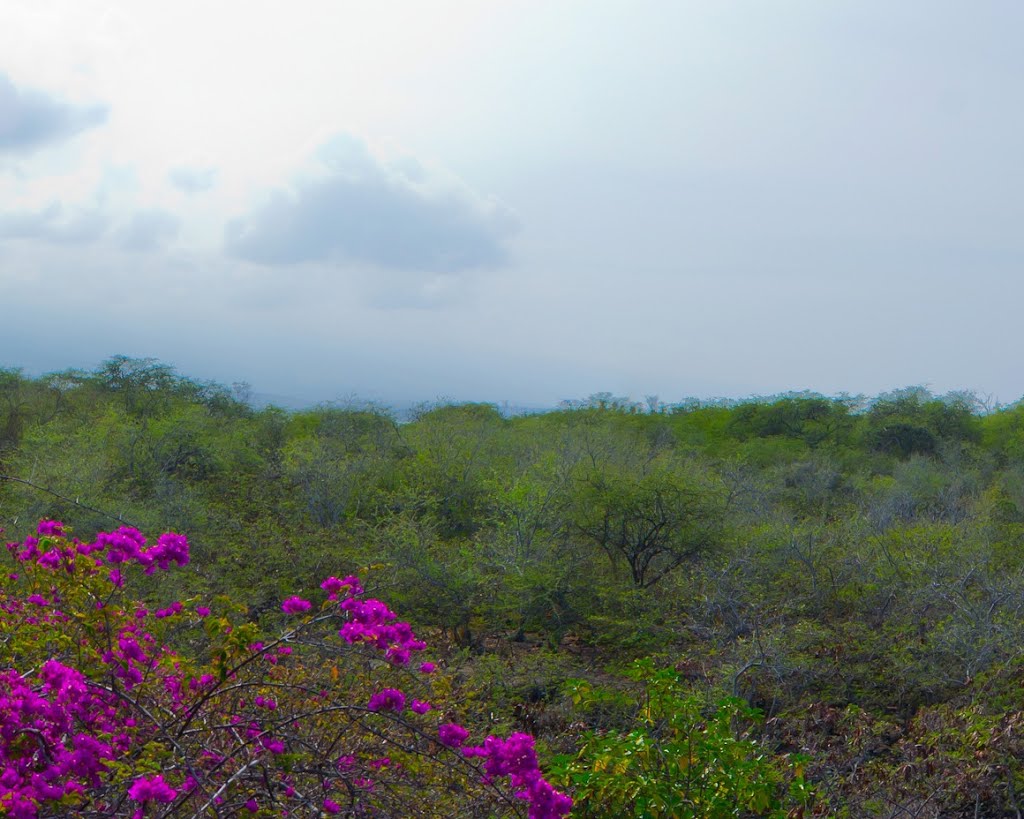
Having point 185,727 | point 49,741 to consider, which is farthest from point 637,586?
point 49,741

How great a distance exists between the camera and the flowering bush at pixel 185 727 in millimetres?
2787

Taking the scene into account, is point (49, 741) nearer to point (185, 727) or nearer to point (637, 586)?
point (185, 727)

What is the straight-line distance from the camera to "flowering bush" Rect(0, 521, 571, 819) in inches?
110

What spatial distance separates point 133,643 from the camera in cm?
316

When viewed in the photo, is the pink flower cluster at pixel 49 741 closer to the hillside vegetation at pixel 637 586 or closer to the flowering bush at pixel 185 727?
the flowering bush at pixel 185 727

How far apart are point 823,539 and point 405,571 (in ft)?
17.3

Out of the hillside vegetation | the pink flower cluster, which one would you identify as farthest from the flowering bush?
the hillside vegetation

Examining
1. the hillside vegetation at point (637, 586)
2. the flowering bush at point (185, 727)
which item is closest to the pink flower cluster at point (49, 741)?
the flowering bush at point (185, 727)

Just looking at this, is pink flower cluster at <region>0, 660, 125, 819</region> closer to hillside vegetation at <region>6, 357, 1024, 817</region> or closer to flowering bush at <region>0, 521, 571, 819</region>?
flowering bush at <region>0, 521, 571, 819</region>

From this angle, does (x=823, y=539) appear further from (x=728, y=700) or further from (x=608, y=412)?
(x=608, y=412)

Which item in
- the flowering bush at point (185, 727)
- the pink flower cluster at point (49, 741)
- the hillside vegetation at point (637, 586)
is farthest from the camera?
the hillside vegetation at point (637, 586)

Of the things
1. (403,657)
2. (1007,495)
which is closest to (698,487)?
(403,657)

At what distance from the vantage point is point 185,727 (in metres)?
3.06

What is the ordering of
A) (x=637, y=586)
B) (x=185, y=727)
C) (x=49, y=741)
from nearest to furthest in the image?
(x=49, y=741)
(x=185, y=727)
(x=637, y=586)
